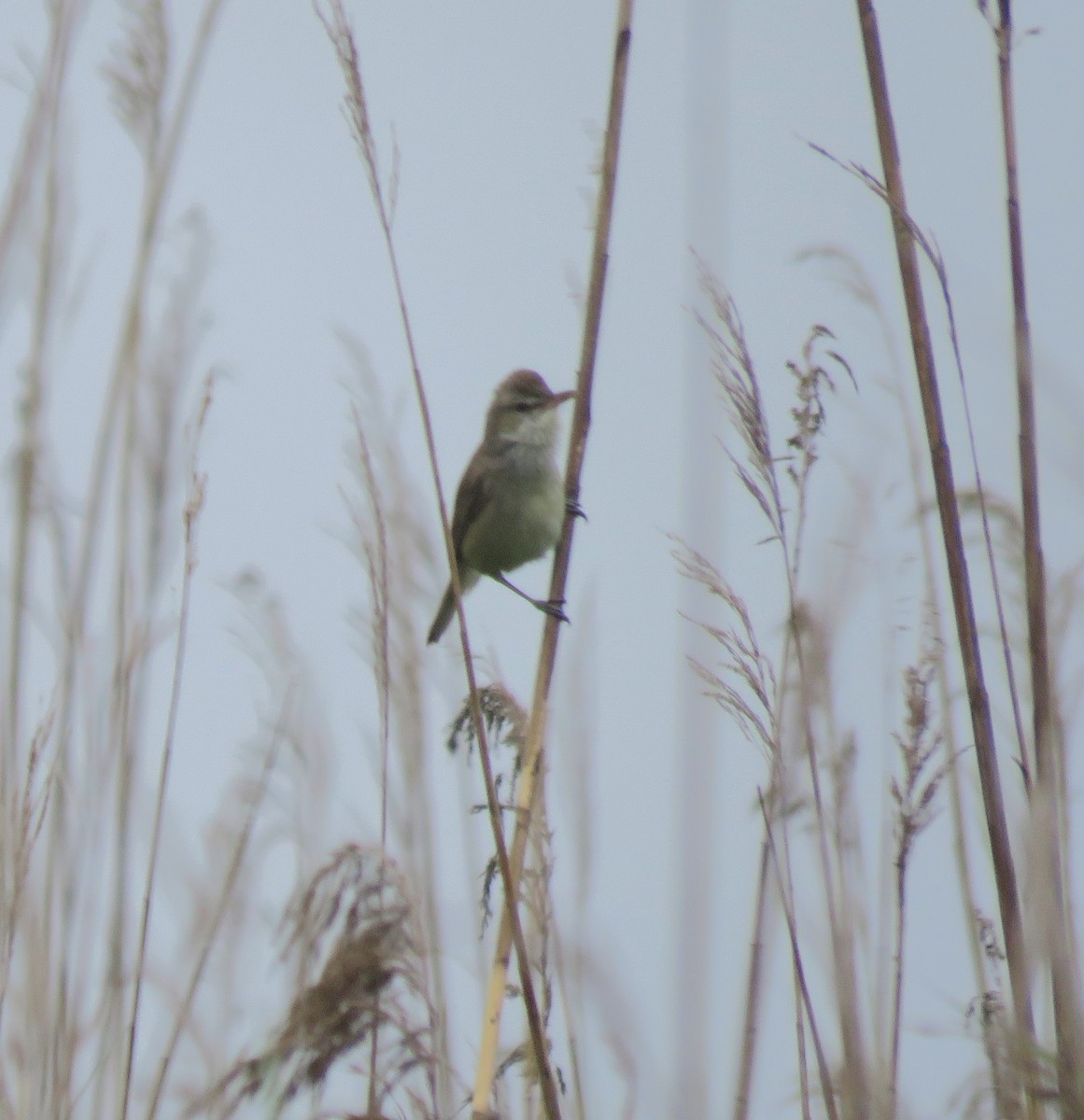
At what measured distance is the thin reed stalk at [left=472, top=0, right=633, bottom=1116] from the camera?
161 cm

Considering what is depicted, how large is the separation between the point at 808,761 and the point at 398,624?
70 centimetres

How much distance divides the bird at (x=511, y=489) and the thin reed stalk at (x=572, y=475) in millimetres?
1456

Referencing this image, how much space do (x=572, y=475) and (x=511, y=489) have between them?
171cm

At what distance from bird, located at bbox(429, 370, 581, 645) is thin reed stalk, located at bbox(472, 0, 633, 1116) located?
1.46 m

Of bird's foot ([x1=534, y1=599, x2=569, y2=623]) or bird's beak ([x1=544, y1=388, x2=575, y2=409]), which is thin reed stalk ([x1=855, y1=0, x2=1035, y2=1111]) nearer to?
bird's foot ([x1=534, y1=599, x2=569, y2=623])

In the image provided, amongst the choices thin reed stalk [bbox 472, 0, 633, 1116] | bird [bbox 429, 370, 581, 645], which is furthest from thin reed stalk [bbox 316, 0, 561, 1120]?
bird [bbox 429, 370, 581, 645]

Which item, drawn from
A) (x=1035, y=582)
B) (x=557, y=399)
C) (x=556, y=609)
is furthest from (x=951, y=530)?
(x=557, y=399)

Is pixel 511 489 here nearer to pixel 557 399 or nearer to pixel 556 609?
pixel 557 399

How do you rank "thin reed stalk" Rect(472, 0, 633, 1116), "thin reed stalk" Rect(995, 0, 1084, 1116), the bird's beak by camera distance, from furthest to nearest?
the bird's beak, "thin reed stalk" Rect(472, 0, 633, 1116), "thin reed stalk" Rect(995, 0, 1084, 1116)

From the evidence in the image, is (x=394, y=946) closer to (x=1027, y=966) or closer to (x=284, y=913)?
(x=284, y=913)

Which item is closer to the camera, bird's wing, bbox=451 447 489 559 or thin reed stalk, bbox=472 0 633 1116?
thin reed stalk, bbox=472 0 633 1116

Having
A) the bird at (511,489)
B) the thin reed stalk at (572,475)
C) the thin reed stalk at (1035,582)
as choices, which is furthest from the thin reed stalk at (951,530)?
the bird at (511,489)

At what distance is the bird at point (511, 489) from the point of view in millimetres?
3590

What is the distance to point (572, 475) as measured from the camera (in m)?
2.03
